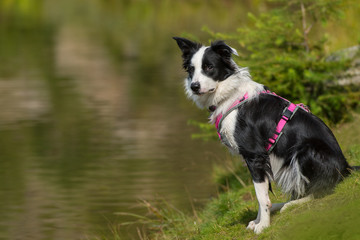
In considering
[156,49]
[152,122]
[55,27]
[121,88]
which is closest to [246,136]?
[152,122]

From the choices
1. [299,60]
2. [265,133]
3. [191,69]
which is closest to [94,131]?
[299,60]

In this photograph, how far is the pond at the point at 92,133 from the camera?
29.6ft

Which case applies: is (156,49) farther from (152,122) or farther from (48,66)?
(152,122)

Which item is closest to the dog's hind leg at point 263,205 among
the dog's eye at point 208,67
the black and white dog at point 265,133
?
the black and white dog at point 265,133

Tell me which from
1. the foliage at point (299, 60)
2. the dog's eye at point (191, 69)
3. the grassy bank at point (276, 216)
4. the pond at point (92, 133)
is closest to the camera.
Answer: the grassy bank at point (276, 216)

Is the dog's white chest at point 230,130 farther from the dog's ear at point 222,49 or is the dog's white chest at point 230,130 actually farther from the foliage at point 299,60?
the foliage at point 299,60

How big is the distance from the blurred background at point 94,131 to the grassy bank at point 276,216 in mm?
481

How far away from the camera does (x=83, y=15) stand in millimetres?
33156

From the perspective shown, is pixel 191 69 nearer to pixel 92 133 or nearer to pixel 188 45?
pixel 188 45

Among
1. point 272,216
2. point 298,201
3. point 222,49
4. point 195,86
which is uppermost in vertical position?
point 222,49

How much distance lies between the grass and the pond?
17.8 inches

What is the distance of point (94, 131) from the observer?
12969mm

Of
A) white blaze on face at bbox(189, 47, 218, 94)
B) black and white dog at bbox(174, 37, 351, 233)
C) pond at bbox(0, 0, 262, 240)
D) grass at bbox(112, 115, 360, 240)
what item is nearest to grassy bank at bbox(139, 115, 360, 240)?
grass at bbox(112, 115, 360, 240)

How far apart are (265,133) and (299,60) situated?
15.5 feet
